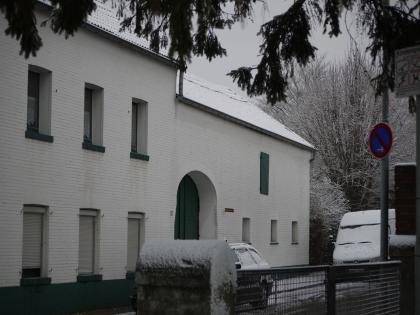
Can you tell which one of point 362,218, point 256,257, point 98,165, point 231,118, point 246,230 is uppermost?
point 231,118

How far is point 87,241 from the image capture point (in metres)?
18.6

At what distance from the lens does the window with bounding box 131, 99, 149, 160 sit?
21047mm

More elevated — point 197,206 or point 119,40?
point 119,40

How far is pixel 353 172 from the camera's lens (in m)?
46.3

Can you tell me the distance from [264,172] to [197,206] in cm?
479

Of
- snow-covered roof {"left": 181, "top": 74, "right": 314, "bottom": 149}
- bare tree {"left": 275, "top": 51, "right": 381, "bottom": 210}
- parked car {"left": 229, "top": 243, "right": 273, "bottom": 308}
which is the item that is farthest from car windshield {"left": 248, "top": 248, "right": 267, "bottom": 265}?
bare tree {"left": 275, "top": 51, "right": 381, "bottom": 210}

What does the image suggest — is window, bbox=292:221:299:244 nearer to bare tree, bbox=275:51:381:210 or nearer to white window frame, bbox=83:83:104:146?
bare tree, bbox=275:51:381:210

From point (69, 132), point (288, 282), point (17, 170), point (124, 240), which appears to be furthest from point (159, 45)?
point (124, 240)

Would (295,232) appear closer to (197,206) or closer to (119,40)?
(197,206)

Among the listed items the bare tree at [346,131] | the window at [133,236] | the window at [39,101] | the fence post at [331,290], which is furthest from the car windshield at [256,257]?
the bare tree at [346,131]

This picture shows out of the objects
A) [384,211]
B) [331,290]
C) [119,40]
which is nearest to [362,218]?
[119,40]

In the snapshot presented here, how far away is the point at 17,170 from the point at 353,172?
32946 mm

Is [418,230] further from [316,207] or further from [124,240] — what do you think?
[316,207]

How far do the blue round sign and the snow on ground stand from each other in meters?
2.26
